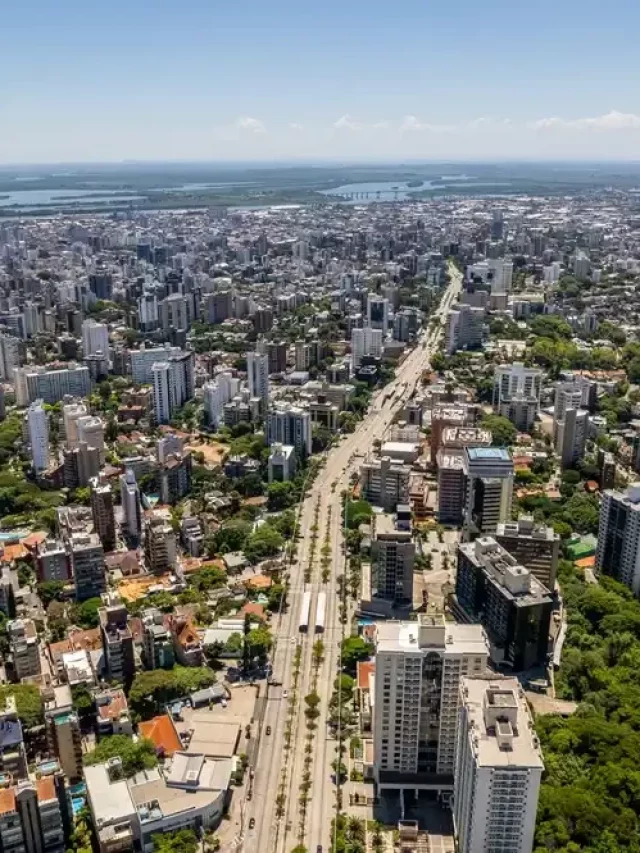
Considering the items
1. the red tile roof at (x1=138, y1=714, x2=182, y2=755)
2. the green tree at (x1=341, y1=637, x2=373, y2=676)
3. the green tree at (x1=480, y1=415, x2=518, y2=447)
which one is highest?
the green tree at (x1=480, y1=415, x2=518, y2=447)

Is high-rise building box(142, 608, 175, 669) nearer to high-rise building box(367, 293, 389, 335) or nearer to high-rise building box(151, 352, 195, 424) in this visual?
high-rise building box(151, 352, 195, 424)

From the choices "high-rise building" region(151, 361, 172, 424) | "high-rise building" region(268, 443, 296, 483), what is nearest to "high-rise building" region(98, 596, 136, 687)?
"high-rise building" region(268, 443, 296, 483)

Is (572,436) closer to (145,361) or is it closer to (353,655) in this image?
(353,655)

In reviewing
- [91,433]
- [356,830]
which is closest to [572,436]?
[91,433]

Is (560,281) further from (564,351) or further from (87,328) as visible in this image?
(87,328)

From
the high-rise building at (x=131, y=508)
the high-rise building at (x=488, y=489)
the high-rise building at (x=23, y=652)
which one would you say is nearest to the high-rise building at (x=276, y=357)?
the high-rise building at (x=131, y=508)

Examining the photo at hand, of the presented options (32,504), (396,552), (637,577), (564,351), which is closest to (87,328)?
(32,504)
